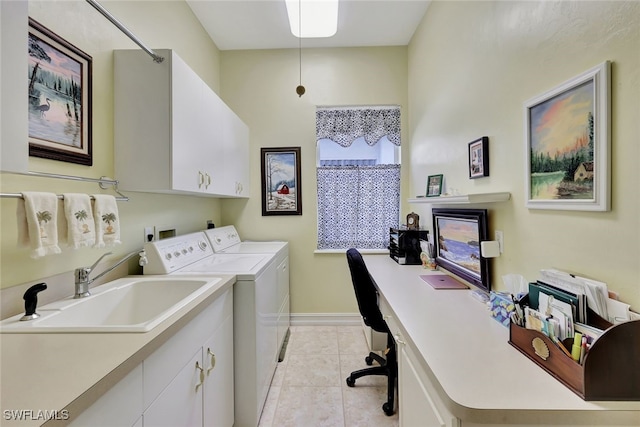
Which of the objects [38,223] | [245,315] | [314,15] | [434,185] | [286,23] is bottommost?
[245,315]

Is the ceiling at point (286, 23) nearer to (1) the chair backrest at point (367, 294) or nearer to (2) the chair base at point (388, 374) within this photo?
(1) the chair backrest at point (367, 294)

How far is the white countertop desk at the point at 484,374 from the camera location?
0.67 m

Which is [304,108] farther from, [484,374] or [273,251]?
[484,374]

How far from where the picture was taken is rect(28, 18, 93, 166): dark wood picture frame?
1062mm

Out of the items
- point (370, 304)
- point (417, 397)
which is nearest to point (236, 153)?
point (370, 304)

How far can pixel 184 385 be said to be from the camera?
1046 mm

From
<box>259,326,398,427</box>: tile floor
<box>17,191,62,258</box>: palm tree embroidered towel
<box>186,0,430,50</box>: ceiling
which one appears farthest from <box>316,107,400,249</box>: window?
<box>17,191,62,258</box>: palm tree embroidered towel

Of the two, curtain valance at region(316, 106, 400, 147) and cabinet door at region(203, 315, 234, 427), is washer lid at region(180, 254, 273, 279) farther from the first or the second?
curtain valance at region(316, 106, 400, 147)

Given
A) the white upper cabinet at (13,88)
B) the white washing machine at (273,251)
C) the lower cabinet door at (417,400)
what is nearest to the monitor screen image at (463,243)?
the lower cabinet door at (417,400)

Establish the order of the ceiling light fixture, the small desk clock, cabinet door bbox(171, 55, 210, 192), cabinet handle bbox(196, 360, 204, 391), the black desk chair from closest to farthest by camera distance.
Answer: cabinet handle bbox(196, 360, 204, 391) < cabinet door bbox(171, 55, 210, 192) < the black desk chair < the ceiling light fixture < the small desk clock

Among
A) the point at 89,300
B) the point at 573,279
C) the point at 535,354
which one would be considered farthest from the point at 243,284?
the point at 573,279

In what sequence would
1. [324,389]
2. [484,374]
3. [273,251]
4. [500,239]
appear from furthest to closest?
[273,251] < [324,389] < [500,239] < [484,374]

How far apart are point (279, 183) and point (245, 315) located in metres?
1.74

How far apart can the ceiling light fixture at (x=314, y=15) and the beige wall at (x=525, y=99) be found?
0.89 m
